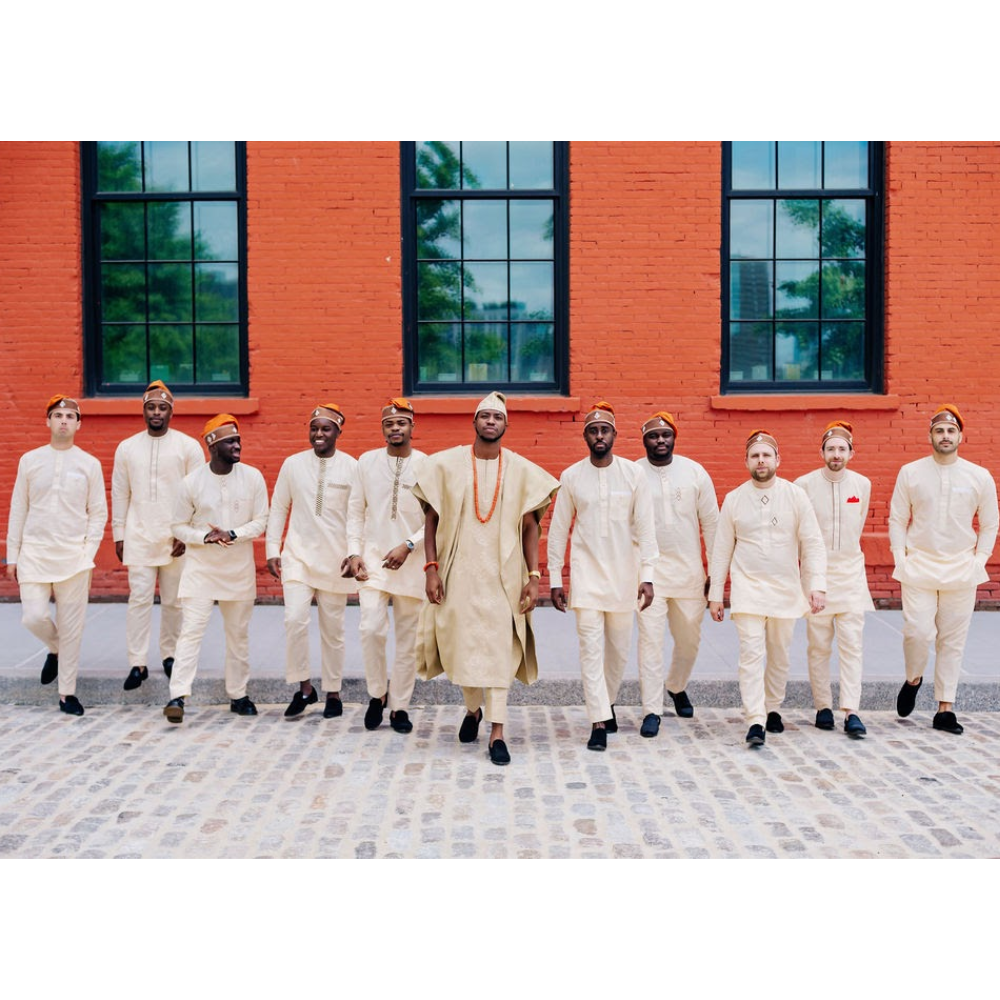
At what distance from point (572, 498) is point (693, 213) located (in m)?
4.52

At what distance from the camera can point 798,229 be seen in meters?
10.6

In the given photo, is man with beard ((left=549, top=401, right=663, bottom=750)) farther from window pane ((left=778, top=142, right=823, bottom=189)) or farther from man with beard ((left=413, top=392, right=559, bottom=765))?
window pane ((left=778, top=142, right=823, bottom=189))

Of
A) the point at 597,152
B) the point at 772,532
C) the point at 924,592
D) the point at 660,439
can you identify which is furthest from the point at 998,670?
the point at 597,152

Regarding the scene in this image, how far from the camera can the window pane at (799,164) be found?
34.4 feet

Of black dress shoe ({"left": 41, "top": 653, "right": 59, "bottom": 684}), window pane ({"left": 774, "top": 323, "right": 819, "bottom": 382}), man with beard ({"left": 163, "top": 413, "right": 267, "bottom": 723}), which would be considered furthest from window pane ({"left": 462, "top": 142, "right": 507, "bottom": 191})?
black dress shoe ({"left": 41, "top": 653, "right": 59, "bottom": 684})

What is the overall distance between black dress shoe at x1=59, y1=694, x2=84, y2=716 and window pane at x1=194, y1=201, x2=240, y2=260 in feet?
16.2

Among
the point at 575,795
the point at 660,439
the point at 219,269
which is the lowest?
the point at 575,795

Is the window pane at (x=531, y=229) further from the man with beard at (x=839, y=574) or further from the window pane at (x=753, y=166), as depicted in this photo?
the man with beard at (x=839, y=574)

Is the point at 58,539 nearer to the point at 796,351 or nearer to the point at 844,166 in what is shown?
the point at 796,351

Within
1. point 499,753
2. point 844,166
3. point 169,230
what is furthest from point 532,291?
point 499,753

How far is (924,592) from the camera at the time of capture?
7.00 m

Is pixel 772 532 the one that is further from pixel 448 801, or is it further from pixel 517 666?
pixel 448 801

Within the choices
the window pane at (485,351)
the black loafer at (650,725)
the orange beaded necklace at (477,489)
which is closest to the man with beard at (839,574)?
the black loafer at (650,725)

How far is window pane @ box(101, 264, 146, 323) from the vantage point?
1070 centimetres
